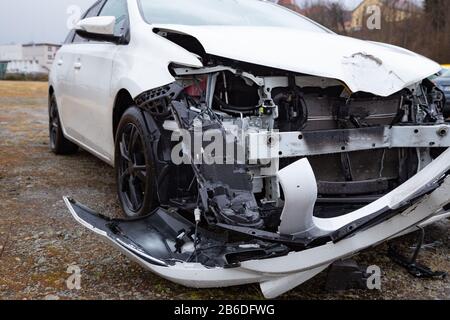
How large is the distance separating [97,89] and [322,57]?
6.06 feet

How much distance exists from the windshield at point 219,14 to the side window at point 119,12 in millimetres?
148

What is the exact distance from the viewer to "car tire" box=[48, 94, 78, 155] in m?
5.62

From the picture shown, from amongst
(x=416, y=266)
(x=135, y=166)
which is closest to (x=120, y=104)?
(x=135, y=166)

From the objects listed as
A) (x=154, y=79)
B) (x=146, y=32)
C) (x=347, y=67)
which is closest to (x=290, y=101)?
(x=347, y=67)

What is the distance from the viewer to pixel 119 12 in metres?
3.77

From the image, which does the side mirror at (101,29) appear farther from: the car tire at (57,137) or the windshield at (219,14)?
the car tire at (57,137)

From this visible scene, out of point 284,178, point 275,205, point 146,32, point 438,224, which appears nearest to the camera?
point 284,178

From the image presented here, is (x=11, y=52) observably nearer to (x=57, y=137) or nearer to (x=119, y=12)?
(x=57, y=137)

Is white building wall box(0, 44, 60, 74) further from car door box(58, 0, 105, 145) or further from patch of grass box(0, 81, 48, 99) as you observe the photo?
car door box(58, 0, 105, 145)

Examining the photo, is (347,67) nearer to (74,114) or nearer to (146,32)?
(146,32)

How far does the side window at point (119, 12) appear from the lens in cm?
342

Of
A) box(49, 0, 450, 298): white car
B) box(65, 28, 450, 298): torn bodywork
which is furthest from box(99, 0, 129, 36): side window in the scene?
box(65, 28, 450, 298): torn bodywork
